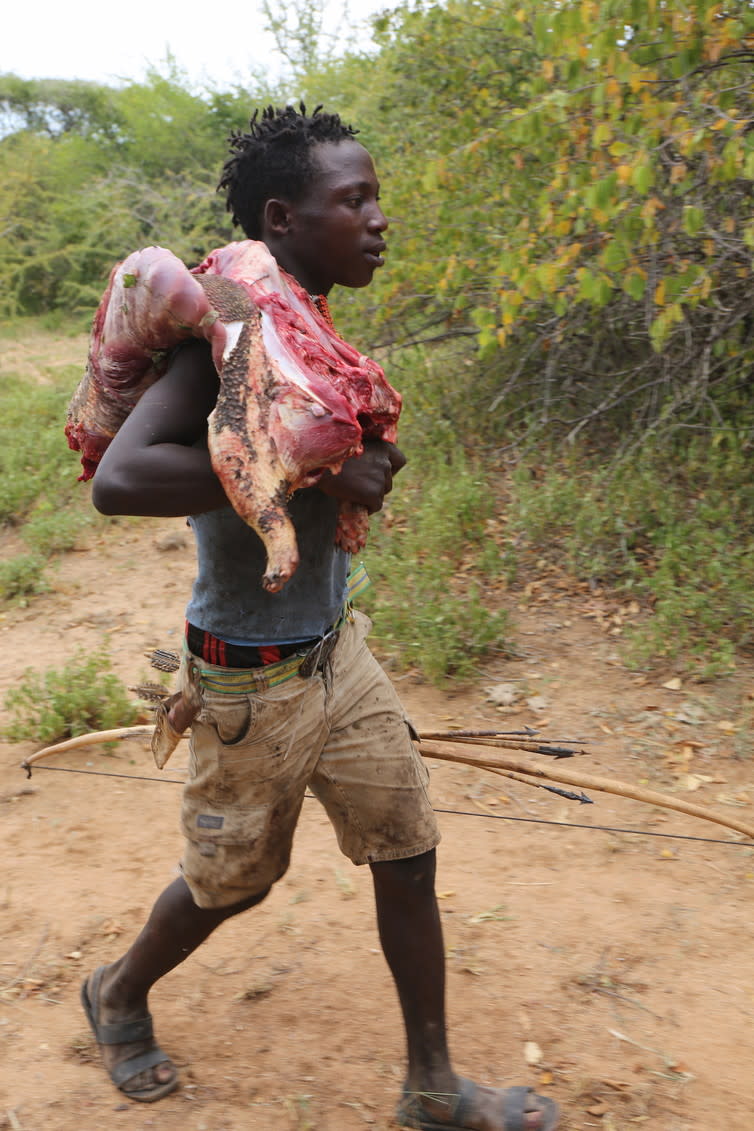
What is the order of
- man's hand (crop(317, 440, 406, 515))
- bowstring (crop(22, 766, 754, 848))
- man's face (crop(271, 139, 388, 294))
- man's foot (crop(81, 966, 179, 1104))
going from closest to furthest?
man's hand (crop(317, 440, 406, 515)) < man's face (crop(271, 139, 388, 294)) < man's foot (crop(81, 966, 179, 1104)) < bowstring (crop(22, 766, 754, 848))

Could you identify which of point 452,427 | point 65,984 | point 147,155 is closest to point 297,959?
point 65,984

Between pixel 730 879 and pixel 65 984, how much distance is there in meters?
1.94

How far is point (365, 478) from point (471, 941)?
5.37 ft

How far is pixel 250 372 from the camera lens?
5.11 feet

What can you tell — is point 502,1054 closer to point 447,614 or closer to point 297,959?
point 297,959

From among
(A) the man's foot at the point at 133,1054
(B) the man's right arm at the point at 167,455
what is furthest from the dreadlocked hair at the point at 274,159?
(A) the man's foot at the point at 133,1054

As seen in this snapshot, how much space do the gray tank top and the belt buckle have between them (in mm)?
22

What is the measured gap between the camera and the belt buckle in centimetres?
197

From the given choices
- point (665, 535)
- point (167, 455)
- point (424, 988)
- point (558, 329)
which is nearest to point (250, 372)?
point (167, 455)

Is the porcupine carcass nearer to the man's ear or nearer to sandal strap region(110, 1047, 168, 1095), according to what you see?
the man's ear

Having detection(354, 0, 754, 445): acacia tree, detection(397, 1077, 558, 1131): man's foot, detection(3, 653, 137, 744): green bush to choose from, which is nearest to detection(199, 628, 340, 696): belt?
detection(397, 1077, 558, 1131): man's foot

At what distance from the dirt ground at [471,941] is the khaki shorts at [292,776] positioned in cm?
63

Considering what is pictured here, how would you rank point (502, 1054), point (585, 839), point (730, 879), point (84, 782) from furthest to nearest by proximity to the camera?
1. point (84, 782)
2. point (585, 839)
3. point (730, 879)
4. point (502, 1054)

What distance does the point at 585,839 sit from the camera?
11.1 ft
